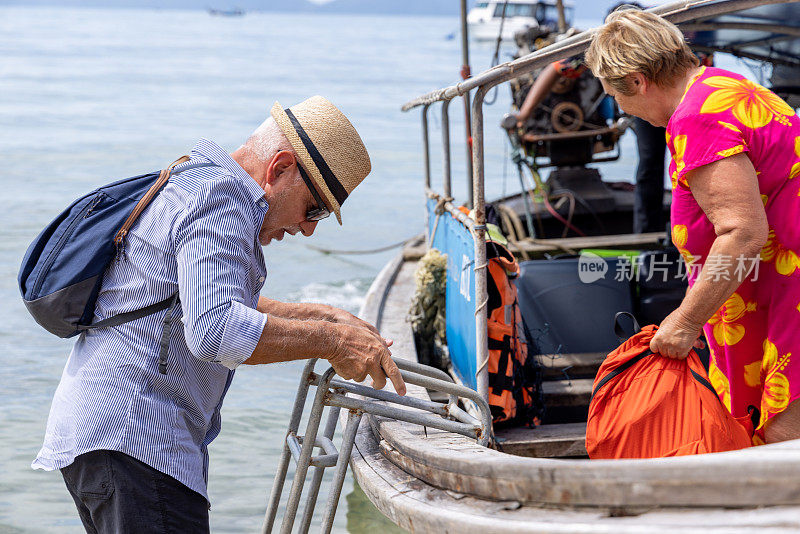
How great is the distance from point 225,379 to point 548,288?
2411 millimetres

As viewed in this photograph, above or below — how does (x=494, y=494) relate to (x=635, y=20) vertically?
below

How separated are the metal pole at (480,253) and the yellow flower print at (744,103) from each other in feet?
2.92

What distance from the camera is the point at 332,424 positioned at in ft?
10.1

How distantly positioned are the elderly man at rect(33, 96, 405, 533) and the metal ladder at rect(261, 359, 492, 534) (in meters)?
0.30

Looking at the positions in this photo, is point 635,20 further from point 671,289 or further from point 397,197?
point 397,197

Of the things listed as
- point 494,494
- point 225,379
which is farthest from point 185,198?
point 494,494

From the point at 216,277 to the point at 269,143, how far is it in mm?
428

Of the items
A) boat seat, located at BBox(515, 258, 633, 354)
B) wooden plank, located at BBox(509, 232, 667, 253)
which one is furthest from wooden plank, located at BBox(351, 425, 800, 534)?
wooden plank, located at BBox(509, 232, 667, 253)

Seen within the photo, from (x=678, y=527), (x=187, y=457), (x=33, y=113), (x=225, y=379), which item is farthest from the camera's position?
(x=33, y=113)

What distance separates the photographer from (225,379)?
2.41 m

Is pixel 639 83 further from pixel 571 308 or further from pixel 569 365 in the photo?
pixel 571 308

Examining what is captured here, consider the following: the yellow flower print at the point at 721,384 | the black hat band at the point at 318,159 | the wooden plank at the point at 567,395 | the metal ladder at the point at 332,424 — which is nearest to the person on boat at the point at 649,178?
the wooden plank at the point at 567,395

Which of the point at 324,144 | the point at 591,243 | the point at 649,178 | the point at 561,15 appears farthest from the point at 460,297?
the point at 561,15

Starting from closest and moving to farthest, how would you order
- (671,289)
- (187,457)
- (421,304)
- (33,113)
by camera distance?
(187,457) < (671,289) < (421,304) < (33,113)
